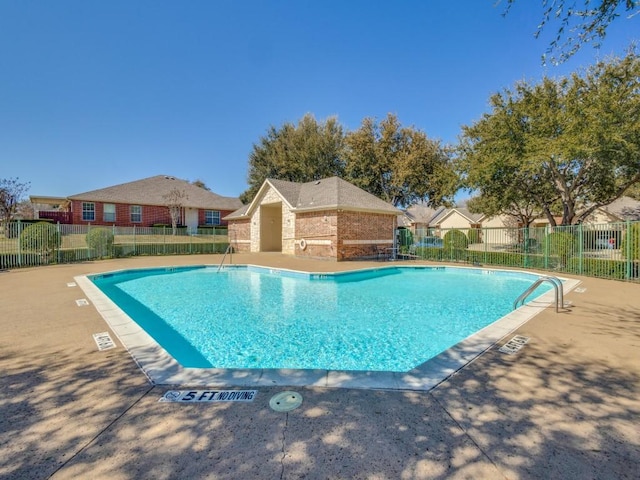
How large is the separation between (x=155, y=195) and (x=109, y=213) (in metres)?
4.02

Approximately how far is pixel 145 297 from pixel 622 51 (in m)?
24.2

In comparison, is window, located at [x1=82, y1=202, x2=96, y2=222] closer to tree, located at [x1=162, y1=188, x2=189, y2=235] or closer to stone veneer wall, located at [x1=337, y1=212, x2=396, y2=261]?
tree, located at [x1=162, y1=188, x2=189, y2=235]

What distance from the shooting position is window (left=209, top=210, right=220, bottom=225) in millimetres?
30655

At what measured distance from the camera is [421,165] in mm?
25312

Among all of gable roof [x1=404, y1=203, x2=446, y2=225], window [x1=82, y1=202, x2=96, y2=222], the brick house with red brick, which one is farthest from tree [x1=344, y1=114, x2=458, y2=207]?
window [x1=82, y1=202, x2=96, y2=222]

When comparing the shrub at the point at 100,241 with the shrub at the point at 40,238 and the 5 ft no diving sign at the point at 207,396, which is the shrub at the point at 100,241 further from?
the 5 ft no diving sign at the point at 207,396

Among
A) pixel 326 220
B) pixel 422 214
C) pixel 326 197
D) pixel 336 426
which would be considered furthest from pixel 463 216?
pixel 336 426

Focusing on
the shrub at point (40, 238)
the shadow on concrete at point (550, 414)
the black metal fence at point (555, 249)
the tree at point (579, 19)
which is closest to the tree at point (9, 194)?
the shrub at point (40, 238)

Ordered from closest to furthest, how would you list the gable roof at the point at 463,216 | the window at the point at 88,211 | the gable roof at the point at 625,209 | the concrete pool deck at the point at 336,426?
the concrete pool deck at the point at 336,426, the window at the point at 88,211, the gable roof at the point at 625,209, the gable roof at the point at 463,216

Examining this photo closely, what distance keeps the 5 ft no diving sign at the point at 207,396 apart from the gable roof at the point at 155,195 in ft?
92.3

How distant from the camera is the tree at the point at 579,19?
453 cm

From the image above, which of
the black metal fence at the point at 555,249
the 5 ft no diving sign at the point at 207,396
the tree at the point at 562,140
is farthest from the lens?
the tree at the point at 562,140

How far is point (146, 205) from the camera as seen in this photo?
89.5 feet

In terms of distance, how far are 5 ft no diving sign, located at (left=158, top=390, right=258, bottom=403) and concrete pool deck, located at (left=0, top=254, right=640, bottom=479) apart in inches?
4.0
